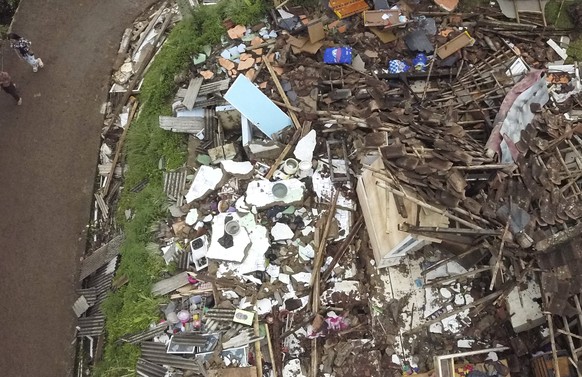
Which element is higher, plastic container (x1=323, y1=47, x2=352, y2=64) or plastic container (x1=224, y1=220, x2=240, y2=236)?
plastic container (x1=323, y1=47, x2=352, y2=64)

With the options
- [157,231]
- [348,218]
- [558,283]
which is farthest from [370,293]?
[157,231]

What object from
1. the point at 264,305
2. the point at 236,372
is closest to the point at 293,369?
the point at 236,372

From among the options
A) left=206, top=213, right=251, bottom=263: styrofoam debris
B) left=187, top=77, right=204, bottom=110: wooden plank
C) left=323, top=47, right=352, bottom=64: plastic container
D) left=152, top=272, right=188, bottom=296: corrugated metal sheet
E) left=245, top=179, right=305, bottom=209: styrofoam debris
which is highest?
→ left=323, top=47, right=352, bottom=64: plastic container

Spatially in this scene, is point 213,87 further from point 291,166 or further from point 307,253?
point 307,253

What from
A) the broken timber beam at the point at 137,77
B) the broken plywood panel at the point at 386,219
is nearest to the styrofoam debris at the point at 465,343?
the broken plywood panel at the point at 386,219

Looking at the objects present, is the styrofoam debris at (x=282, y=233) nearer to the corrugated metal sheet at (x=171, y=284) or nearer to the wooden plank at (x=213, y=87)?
the corrugated metal sheet at (x=171, y=284)

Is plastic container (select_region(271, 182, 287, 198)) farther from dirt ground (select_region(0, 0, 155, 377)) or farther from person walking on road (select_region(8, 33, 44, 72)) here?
person walking on road (select_region(8, 33, 44, 72))

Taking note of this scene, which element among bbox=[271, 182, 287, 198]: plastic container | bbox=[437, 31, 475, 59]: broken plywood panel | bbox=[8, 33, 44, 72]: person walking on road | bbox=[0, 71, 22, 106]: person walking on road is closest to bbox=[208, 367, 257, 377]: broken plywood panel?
bbox=[271, 182, 287, 198]: plastic container
